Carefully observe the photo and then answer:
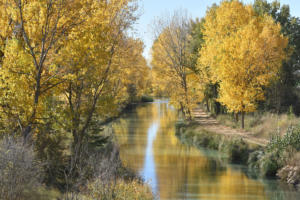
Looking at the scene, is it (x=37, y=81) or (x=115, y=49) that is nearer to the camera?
(x=37, y=81)

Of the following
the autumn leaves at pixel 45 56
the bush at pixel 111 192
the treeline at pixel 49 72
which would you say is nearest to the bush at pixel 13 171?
the treeline at pixel 49 72

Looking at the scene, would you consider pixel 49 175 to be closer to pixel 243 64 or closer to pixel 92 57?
pixel 92 57

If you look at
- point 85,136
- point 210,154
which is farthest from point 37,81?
point 210,154

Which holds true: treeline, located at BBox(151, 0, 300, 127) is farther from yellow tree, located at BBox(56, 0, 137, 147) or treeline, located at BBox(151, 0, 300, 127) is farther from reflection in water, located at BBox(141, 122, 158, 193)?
yellow tree, located at BBox(56, 0, 137, 147)

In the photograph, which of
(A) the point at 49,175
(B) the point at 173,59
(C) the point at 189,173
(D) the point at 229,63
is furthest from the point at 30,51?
(B) the point at 173,59

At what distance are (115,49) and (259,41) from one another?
42.4ft

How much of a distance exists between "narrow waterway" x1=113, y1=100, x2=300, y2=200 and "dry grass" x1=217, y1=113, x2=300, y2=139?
145 inches

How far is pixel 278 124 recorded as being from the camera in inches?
1041

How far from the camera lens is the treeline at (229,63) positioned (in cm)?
2942

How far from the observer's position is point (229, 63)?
29391 mm

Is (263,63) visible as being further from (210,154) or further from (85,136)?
(85,136)

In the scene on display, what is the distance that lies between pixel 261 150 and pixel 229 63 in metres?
8.73

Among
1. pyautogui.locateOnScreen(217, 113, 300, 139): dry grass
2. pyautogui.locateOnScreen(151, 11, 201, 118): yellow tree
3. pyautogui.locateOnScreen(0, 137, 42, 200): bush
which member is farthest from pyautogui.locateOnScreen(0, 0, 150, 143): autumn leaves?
pyautogui.locateOnScreen(151, 11, 201, 118): yellow tree

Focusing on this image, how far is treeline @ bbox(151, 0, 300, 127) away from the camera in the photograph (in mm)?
29422
